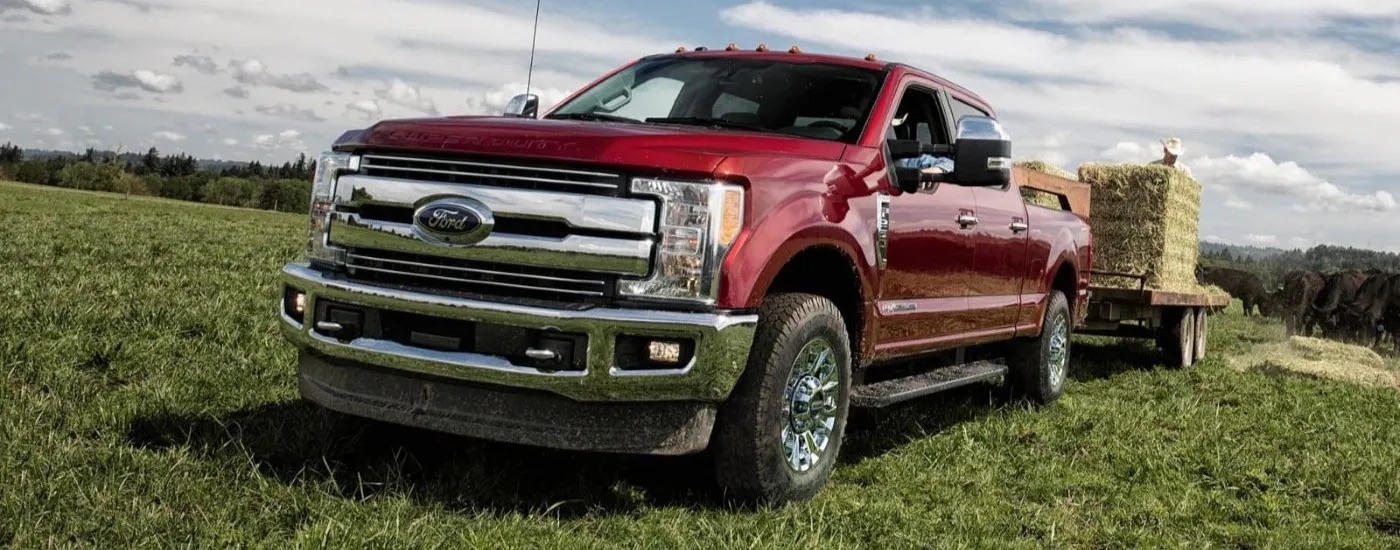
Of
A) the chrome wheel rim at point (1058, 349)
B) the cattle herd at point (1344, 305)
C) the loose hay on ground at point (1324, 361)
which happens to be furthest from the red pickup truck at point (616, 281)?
the cattle herd at point (1344, 305)

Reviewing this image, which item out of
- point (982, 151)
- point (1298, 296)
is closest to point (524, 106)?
point (982, 151)

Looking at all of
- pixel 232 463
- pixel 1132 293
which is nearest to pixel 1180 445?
pixel 1132 293

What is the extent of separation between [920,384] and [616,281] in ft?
7.62

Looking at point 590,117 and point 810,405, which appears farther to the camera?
point 590,117

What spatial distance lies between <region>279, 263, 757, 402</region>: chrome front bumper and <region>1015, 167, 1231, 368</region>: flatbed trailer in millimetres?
5348

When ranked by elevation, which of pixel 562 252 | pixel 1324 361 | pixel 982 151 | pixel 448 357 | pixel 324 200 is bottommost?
pixel 1324 361

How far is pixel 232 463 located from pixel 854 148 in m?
2.71

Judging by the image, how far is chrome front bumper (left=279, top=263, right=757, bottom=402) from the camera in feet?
13.7

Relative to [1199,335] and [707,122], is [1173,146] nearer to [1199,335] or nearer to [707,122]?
[1199,335]

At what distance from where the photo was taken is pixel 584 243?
422 centimetres

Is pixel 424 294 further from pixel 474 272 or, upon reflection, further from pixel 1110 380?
pixel 1110 380

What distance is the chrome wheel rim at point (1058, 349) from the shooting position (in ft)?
27.3

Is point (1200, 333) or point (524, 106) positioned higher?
point (524, 106)

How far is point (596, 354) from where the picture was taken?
13.7 feet
